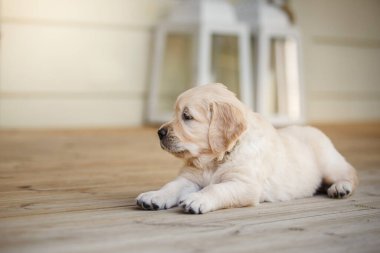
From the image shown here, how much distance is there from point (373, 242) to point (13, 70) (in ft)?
11.8

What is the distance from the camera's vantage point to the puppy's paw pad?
1710 mm

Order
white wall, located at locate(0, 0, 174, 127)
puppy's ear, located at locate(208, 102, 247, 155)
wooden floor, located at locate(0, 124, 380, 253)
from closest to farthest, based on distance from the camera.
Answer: wooden floor, located at locate(0, 124, 380, 253), puppy's ear, located at locate(208, 102, 247, 155), white wall, located at locate(0, 0, 174, 127)

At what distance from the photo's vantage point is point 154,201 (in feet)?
4.82

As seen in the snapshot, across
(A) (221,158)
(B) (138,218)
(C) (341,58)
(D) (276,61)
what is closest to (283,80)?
(D) (276,61)

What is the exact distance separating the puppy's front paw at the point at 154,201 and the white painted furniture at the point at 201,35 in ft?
9.32

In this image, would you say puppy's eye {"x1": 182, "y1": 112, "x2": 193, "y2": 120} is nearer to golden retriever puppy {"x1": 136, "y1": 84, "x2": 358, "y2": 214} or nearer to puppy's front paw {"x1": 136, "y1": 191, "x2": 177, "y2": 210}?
golden retriever puppy {"x1": 136, "y1": 84, "x2": 358, "y2": 214}

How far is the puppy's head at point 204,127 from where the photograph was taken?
60.1 inches

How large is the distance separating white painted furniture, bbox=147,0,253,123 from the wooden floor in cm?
199

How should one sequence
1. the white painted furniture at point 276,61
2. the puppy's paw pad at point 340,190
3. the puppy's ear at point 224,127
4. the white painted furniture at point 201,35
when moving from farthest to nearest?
1. the white painted furniture at point 276,61
2. the white painted furniture at point 201,35
3. the puppy's paw pad at point 340,190
4. the puppy's ear at point 224,127

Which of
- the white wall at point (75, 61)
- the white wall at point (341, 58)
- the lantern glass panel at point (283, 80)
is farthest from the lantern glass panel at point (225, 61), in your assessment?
the white wall at point (341, 58)

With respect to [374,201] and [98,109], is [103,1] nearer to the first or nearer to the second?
[98,109]

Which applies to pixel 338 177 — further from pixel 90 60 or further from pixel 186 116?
pixel 90 60

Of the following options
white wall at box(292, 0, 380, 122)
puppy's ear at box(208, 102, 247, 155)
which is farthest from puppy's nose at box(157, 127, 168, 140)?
white wall at box(292, 0, 380, 122)

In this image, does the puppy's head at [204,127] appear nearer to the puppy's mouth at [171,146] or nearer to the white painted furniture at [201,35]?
the puppy's mouth at [171,146]
